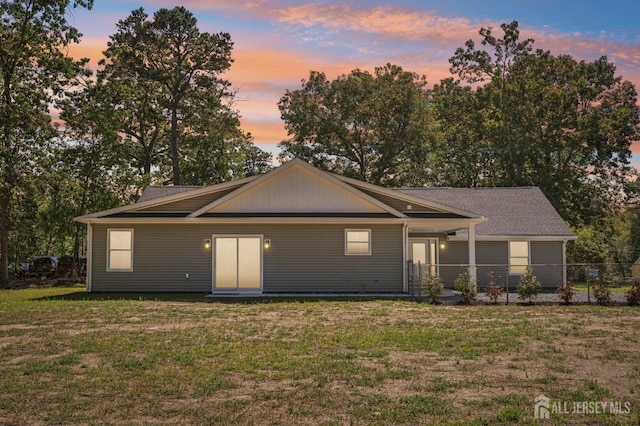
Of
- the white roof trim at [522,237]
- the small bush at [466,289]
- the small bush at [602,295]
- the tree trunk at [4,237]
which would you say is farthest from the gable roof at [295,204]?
the tree trunk at [4,237]

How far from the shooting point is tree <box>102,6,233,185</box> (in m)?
38.8

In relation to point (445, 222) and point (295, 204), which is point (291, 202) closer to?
point (295, 204)

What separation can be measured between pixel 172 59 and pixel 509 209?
2542 centimetres

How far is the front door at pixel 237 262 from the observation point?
21359mm

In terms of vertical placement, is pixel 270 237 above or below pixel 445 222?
below

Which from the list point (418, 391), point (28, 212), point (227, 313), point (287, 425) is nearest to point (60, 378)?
point (287, 425)

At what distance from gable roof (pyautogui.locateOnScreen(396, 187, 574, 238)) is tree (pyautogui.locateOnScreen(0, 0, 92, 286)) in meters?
19.3

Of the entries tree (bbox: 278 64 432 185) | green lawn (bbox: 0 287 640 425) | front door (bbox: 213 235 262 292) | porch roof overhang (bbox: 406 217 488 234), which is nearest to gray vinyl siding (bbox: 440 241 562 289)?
porch roof overhang (bbox: 406 217 488 234)

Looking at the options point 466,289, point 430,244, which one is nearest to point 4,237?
point 430,244

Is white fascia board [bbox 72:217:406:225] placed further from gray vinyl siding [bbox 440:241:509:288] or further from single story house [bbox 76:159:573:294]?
gray vinyl siding [bbox 440:241:509:288]

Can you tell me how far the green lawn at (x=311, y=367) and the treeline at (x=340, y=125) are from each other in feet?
74.3

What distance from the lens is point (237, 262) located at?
2147 cm

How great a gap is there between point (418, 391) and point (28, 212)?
32.2m

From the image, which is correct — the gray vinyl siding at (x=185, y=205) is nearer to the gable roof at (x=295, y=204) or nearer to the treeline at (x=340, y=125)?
the gable roof at (x=295, y=204)
